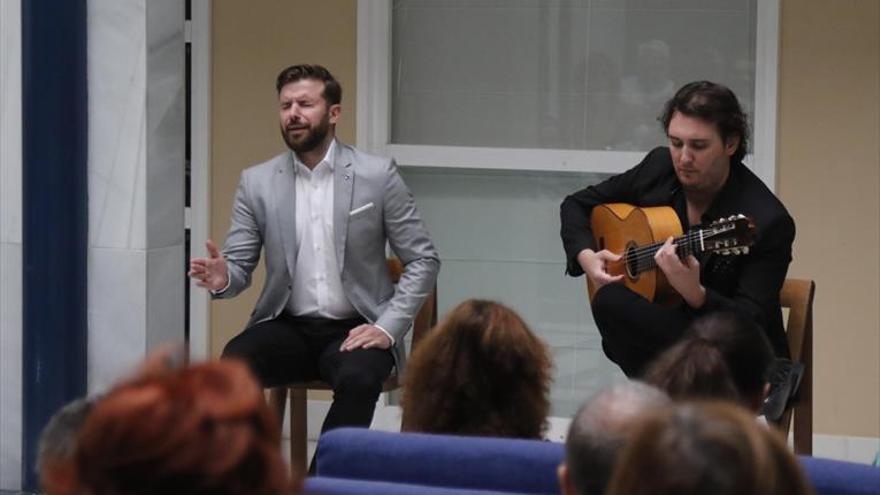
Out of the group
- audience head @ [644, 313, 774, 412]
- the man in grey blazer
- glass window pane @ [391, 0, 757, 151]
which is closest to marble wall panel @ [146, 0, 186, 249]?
the man in grey blazer

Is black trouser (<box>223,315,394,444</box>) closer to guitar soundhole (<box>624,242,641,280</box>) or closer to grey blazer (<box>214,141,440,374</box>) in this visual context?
grey blazer (<box>214,141,440,374</box>)

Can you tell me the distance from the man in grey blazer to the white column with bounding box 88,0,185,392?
1.16 feet

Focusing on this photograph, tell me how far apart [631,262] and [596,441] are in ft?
7.29

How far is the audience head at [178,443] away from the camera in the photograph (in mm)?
1490

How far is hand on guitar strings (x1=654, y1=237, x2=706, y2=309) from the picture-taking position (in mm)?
3916

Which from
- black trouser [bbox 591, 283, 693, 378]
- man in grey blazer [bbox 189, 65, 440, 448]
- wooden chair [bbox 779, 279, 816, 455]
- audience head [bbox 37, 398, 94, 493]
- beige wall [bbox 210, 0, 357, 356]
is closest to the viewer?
audience head [bbox 37, 398, 94, 493]

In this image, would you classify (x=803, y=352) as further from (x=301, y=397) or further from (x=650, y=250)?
(x=301, y=397)

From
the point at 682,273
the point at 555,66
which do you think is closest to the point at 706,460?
the point at 682,273

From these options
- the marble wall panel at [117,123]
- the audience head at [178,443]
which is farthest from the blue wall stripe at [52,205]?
the audience head at [178,443]

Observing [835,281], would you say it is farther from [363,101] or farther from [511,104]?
[363,101]

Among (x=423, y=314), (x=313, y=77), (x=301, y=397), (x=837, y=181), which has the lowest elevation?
(x=301, y=397)

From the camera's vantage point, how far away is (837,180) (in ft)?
17.1

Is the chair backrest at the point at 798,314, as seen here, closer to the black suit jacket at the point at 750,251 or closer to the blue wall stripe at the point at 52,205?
the black suit jacket at the point at 750,251

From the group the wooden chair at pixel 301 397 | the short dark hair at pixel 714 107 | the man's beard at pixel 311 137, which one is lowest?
the wooden chair at pixel 301 397
